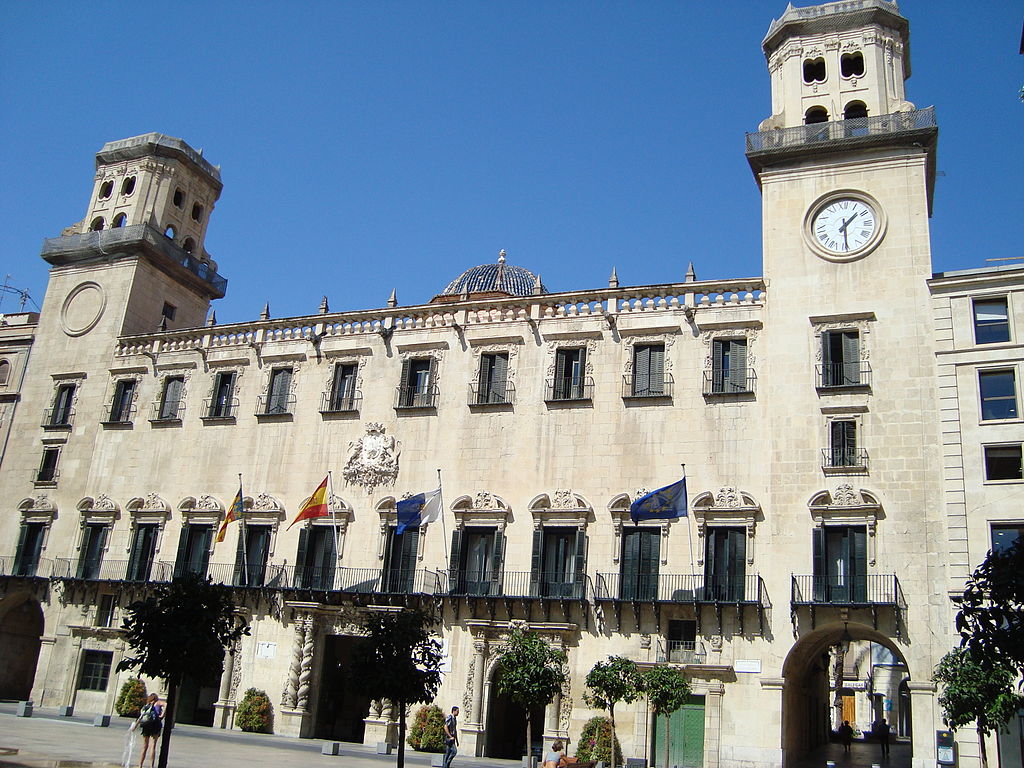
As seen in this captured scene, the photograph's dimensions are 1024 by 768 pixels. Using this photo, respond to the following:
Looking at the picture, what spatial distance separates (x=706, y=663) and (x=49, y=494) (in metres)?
33.3

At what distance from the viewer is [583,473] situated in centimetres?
3769

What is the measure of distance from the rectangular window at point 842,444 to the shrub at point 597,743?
1210 centimetres

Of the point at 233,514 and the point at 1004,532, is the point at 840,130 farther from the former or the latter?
the point at 233,514

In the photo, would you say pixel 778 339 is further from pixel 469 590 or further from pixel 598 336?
pixel 469 590

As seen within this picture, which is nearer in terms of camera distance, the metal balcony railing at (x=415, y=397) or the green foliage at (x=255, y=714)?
the green foliage at (x=255, y=714)

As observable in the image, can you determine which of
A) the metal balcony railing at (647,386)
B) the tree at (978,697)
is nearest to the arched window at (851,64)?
the metal balcony railing at (647,386)

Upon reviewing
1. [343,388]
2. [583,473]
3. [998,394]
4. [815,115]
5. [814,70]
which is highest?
[814,70]

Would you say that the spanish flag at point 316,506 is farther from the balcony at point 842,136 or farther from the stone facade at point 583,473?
the balcony at point 842,136

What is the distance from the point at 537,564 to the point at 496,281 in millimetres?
21275

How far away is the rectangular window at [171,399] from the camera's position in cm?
4662

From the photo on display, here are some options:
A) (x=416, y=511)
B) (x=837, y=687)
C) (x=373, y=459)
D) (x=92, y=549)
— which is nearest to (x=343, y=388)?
(x=373, y=459)

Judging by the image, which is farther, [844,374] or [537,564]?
[537,564]

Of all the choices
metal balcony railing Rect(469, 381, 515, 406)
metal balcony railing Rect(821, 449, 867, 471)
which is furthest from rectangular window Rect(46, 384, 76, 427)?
metal balcony railing Rect(821, 449, 867, 471)

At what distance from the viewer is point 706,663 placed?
109 ft
